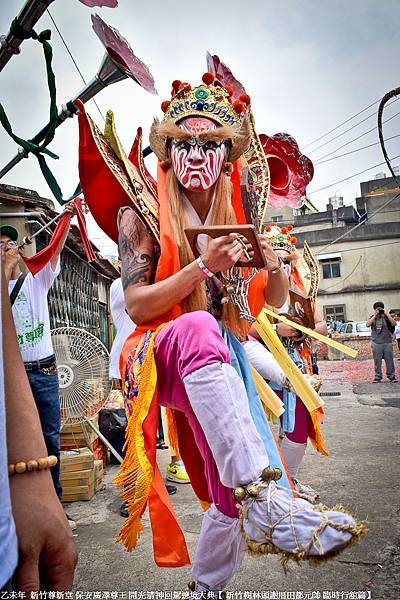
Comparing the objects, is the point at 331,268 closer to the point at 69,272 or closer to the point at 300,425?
the point at 69,272

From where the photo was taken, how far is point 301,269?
4109mm

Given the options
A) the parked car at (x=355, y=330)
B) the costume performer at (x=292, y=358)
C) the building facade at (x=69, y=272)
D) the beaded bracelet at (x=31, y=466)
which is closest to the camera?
the beaded bracelet at (x=31, y=466)

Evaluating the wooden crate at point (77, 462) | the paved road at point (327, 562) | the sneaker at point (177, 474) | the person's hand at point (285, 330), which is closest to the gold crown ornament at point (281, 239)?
the person's hand at point (285, 330)

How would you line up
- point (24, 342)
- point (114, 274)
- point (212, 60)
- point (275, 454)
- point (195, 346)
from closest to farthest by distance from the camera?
point (195, 346), point (275, 454), point (212, 60), point (24, 342), point (114, 274)

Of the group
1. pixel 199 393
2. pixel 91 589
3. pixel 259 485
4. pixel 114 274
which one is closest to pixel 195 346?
pixel 199 393

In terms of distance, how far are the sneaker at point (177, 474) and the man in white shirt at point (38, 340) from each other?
3.51ft

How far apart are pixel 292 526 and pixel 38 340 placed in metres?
2.24

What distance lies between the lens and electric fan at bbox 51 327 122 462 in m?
3.67

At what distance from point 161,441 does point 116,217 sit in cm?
366

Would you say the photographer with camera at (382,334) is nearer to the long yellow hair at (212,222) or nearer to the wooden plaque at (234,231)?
the long yellow hair at (212,222)

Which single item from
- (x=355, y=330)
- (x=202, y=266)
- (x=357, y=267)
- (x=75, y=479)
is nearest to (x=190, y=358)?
(x=202, y=266)

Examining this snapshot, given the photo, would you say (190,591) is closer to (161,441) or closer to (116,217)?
(116,217)

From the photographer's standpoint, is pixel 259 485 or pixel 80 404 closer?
pixel 259 485

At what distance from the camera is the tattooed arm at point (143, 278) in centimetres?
179
